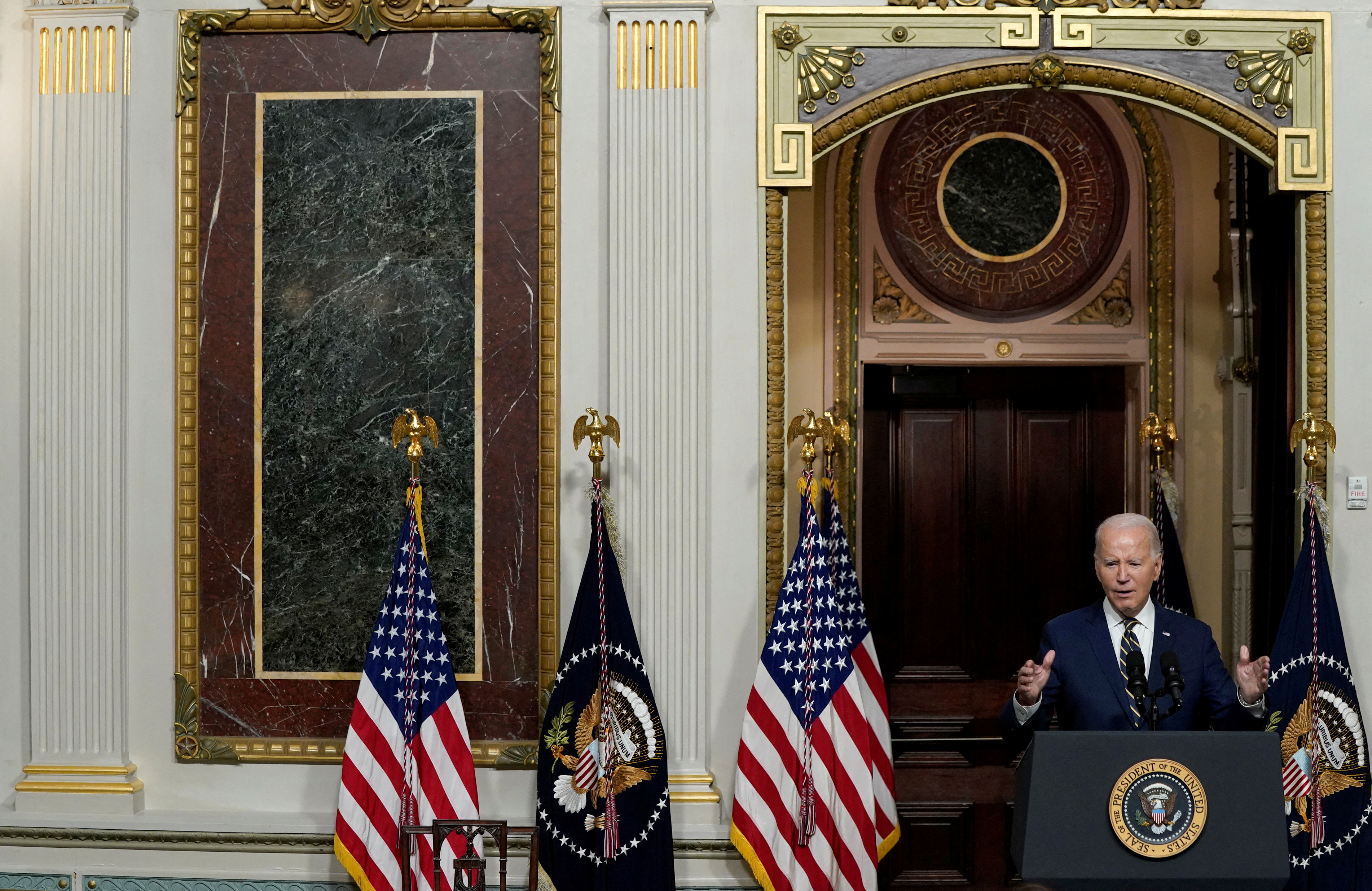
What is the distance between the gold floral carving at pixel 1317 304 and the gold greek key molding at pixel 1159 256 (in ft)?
4.76

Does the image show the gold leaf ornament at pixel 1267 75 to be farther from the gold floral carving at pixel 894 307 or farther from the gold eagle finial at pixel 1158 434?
the gold floral carving at pixel 894 307

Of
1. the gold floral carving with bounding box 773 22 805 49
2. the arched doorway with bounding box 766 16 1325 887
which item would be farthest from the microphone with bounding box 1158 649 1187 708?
the arched doorway with bounding box 766 16 1325 887

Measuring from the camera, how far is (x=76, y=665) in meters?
4.95

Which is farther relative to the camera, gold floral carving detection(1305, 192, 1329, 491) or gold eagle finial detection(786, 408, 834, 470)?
gold floral carving detection(1305, 192, 1329, 491)

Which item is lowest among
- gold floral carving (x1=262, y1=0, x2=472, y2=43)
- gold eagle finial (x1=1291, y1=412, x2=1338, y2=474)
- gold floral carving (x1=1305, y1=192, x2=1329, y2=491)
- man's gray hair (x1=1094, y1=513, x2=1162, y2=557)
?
man's gray hair (x1=1094, y1=513, x2=1162, y2=557)

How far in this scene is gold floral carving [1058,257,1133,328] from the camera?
645 cm

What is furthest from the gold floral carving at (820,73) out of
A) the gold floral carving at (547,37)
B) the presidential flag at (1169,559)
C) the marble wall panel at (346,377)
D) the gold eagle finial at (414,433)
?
the presidential flag at (1169,559)

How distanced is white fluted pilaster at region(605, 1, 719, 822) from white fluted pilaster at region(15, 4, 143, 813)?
1863 millimetres

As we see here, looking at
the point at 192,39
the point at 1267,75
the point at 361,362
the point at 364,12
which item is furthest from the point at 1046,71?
the point at 192,39

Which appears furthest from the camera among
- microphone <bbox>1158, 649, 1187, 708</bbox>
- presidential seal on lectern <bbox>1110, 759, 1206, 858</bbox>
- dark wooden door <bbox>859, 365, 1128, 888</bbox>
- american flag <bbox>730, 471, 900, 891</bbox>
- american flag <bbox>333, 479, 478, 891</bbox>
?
dark wooden door <bbox>859, 365, 1128, 888</bbox>

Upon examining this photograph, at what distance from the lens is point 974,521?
21.7 feet

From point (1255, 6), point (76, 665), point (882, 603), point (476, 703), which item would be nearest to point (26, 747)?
point (76, 665)

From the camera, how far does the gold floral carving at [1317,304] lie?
4.95m

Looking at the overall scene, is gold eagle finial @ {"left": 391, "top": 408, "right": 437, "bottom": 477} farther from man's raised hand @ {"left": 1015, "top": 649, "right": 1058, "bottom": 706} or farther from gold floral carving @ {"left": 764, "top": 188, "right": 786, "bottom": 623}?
man's raised hand @ {"left": 1015, "top": 649, "right": 1058, "bottom": 706}
